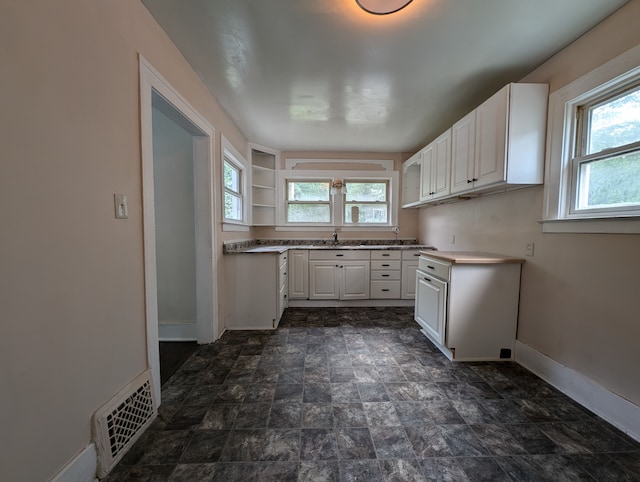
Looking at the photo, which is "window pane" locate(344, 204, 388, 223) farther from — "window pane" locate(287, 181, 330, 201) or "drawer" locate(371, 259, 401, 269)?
"drawer" locate(371, 259, 401, 269)

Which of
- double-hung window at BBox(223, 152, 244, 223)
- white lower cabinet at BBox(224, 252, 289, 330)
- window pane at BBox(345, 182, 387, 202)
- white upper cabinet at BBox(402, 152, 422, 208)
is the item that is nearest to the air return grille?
white lower cabinet at BBox(224, 252, 289, 330)

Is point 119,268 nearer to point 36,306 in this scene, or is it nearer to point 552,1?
point 36,306

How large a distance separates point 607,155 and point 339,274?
2701 mm

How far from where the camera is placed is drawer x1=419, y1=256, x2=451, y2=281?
84.9 inches

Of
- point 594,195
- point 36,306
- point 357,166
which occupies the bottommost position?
point 36,306

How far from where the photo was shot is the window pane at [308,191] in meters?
4.14

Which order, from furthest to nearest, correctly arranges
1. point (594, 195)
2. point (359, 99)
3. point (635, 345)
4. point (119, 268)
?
point (359, 99) < point (594, 195) < point (635, 345) < point (119, 268)

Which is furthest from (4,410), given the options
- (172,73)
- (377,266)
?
(377,266)

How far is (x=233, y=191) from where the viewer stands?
3.13 m

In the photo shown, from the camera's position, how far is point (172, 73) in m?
1.71

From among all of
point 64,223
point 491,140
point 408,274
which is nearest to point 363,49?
point 491,140

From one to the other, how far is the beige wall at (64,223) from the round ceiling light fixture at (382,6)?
4.09 ft

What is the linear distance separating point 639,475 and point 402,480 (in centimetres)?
109

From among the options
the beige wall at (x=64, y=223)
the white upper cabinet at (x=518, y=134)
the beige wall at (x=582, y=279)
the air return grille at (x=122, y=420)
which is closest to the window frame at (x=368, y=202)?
the beige wall at (x=582, y=279)
